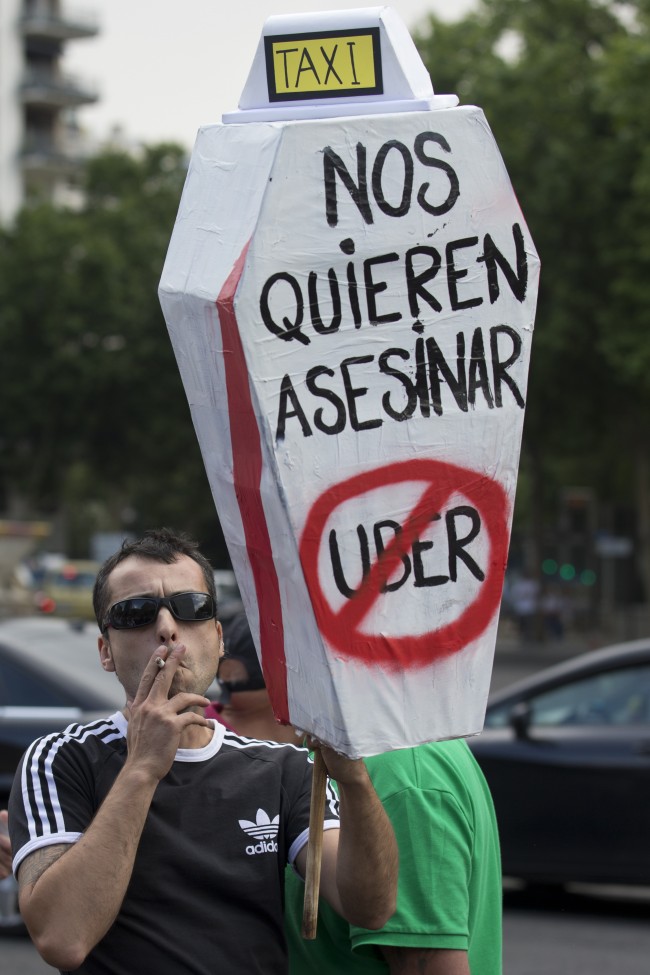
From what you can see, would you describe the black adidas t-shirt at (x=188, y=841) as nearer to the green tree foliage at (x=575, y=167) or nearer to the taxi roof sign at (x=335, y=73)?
the taxi roof sign at (x=335, y=73)

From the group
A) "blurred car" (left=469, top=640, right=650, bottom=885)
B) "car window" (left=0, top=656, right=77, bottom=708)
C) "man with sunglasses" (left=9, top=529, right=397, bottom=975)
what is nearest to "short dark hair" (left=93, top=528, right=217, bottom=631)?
"man with sunglasses" (left=9, top=529, right=397, bottom=975)

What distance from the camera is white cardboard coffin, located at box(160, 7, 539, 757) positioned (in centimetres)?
225

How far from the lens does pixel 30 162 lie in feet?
242

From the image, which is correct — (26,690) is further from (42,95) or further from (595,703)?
(42,95)

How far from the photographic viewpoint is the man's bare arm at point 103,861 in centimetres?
230

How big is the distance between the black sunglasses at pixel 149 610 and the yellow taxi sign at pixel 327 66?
0.80m

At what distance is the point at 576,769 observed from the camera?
840cm

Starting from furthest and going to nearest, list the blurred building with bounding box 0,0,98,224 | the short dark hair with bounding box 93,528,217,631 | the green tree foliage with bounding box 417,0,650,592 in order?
1. the blurred building with bounding box 0,0,98,224
2. the green tree foliage with bounding box 417,0,650,592
3. the short dark hair with bounding box 93,528,217,631

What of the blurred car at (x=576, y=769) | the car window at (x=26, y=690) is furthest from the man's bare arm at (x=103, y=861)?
the blurred car at (x=576, y=769)

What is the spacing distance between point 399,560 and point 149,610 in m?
0.45

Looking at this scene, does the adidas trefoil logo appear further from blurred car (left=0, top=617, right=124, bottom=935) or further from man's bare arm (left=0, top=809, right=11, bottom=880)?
blurred car (left=0, top=617, right=124, bottom=935)

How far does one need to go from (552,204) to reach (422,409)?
88.1 feet

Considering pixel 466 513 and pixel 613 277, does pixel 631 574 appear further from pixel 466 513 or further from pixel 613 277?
pixel 466 513

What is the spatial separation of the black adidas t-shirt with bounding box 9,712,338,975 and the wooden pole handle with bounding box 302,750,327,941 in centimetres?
21
